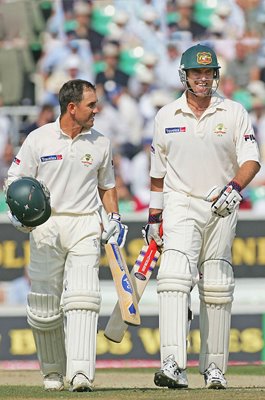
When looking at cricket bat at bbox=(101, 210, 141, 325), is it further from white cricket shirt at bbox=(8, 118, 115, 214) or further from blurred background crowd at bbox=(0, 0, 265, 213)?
blurred background crowd at bbox=(0, 0, 265, 213)

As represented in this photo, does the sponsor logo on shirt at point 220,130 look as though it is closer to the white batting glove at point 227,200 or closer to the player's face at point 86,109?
the white batting glove at point 227,200

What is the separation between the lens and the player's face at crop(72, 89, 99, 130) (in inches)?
274

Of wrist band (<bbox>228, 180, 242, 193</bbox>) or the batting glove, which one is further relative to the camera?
the batting glove

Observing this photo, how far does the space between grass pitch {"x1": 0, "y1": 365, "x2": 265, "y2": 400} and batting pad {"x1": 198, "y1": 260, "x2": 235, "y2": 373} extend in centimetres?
22

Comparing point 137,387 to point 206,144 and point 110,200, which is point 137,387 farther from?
point 206,144

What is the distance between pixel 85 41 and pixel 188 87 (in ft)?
25.2

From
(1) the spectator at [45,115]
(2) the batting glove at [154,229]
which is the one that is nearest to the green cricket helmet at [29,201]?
(2) the batting glove at [154,229]

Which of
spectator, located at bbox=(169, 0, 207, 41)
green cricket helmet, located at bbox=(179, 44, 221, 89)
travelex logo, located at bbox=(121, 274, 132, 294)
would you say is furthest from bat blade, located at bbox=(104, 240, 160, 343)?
spectator, located at bbox=(169, 0, 207, 41)

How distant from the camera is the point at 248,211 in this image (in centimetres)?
1173

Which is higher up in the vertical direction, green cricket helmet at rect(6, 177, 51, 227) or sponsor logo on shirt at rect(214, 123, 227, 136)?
sponsor logo on shirt at rect(214, 123, 227, 136)

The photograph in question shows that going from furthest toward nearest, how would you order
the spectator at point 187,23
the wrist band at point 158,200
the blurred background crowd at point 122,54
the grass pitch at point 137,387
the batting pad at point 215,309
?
the spectator at point 187,23 → the blurred background crowd at point 122,54 → the wrist band at point 158,200 → the batting pad at point 215,309 → the grass pitch at point 137,387

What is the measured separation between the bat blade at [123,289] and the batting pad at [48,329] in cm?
41

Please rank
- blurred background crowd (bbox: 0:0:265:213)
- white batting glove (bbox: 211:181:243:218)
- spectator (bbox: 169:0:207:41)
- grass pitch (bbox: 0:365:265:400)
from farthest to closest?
spectator (bbox: 169:0:207:41)
blurred background crowd (bbox: 0:0:265:213)
white batting glove (bbox: 211:181:243:218)
grass pitch (bbox: 0:365:265:400)

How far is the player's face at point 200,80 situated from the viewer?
694cm
